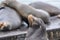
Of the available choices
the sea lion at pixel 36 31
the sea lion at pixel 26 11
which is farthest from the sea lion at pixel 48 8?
the sea lion at pixel 36 31

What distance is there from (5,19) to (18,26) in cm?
12

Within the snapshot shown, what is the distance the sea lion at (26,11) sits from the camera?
5.78 ft

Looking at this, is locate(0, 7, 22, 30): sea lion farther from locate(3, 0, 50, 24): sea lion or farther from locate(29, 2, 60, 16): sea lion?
locate(29, 2, 60, 16): sea lion

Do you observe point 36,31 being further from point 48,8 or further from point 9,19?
point 48,8

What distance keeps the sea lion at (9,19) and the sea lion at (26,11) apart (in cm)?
4

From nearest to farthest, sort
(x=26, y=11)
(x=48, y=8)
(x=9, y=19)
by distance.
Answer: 1. (x=9, y=19)
2. (x=26, y=11)
3. (x=48, y=8)

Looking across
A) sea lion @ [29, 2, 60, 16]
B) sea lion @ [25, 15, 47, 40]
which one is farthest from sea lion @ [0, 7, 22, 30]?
sea lion @ [29, 2, 60, 16]

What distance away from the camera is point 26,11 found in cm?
182

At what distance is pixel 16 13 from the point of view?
185 cm

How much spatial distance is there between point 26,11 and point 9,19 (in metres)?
0.17

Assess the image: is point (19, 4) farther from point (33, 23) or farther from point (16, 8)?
point (33, 23)

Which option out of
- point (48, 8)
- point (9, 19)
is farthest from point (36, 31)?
point (48, 8)

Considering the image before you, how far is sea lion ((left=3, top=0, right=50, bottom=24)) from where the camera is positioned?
1.76m

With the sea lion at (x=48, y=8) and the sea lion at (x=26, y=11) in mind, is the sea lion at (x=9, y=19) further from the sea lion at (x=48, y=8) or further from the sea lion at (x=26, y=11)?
the sea lion at (x=48, y=8)
